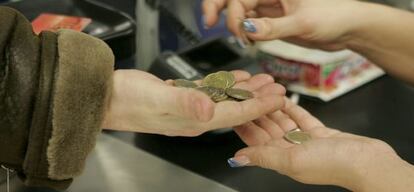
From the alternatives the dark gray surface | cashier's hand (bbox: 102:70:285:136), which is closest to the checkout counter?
the dark gray surface

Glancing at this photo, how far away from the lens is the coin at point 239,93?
30.9 inches

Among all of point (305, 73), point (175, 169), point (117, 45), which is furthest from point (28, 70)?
point (305, 73)

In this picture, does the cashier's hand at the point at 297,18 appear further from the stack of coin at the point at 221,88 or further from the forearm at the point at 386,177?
the forearm at the point at 386,177

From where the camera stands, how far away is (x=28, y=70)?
64cm

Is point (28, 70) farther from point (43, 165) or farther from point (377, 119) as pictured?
point (377, 119)

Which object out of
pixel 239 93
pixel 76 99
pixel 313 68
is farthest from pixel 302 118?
pixel 76 99

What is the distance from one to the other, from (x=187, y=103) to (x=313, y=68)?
1.66 ft

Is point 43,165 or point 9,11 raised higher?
point 9,11

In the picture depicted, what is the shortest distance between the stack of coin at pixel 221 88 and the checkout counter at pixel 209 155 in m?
0.13

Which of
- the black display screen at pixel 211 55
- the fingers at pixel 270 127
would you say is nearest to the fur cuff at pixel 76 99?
the fingers at pixel 270 127

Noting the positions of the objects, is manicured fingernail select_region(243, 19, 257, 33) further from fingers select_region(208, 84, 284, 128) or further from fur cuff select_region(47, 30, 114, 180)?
fur cuff select_region(47, 30, 114, 180)

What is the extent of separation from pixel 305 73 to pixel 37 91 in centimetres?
62

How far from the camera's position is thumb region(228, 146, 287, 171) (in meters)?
0.72

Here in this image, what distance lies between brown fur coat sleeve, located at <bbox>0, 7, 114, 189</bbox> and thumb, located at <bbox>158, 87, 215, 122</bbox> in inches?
3.0
